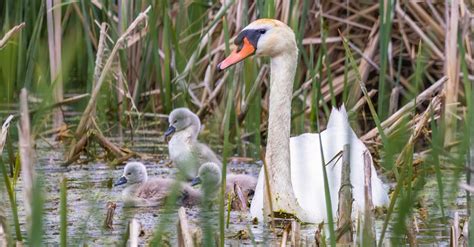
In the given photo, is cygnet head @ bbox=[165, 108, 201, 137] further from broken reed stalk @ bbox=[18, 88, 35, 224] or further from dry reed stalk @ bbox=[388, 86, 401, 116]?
broken reed stalk @ bbox=[18, 88, 35, 224]

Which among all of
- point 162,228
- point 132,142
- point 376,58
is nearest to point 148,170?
point 132,142

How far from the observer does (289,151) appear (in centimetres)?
477

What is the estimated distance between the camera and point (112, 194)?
5422 millimetres

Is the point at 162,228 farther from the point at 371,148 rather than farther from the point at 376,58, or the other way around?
the point at 376,58

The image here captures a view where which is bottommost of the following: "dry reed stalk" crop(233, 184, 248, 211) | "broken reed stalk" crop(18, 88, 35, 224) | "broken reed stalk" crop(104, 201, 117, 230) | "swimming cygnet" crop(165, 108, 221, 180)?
"broken reed stalk" crop(104, 201, 117, 230)

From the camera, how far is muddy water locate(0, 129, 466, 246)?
13.2 ft

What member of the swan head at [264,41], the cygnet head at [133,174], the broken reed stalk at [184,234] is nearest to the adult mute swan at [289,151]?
the swan head at [264,41]

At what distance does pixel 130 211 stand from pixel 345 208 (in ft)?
3.35

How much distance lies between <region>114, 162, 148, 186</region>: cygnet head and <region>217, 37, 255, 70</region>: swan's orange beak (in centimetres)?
68

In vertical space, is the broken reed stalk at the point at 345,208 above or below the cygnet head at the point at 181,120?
below

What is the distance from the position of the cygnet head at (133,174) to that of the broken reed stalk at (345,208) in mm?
1976

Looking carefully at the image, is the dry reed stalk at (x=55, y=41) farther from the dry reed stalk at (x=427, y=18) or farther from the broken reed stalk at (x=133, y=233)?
the broken reed stalk at (x=133, y=233)

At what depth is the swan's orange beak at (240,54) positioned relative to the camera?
4930 mm

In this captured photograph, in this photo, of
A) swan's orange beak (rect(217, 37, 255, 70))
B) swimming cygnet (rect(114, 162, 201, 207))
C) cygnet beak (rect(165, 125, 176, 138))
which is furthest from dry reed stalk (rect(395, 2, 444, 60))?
swimming cygnet (rect(114, 162, 201, 207))
